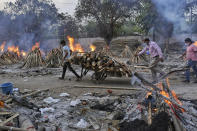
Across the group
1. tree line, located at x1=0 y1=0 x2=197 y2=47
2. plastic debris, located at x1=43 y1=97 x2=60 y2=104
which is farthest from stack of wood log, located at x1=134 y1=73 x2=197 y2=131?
tree line, located at x1=0 y1=0 x2=197 y2=47

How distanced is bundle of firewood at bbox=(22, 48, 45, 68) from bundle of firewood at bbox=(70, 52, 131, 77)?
22.4ft

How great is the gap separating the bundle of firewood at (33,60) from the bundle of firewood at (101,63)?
682cm

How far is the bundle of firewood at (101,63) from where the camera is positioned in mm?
7379

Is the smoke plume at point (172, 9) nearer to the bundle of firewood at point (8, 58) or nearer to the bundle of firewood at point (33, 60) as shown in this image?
the bundle of firewood at point (33, 60)

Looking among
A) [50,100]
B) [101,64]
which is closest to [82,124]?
[50,100]

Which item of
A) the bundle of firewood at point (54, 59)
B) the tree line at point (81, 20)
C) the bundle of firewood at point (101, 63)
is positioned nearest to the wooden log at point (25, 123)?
the bundle of firewood at point (101, 63)

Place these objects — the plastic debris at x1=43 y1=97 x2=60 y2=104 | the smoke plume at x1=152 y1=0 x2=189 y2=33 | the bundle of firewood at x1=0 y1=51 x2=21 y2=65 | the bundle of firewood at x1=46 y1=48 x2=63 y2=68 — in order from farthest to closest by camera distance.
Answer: the bundle of firewood at x1=0 y1=51 x2=21 y2=65 < the bundle of firewood at x1=46 y1=48 x2=63 y2=68 < the smoke plume at x1=152 y1=0 x2=189 y2=33 < the plastic debris at x1=43 y1=97 x2=60 y2=104

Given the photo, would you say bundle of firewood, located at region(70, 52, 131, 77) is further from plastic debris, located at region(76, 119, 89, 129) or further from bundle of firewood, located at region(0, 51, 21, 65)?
bundle of firewood, located at region(0, 51, 21, 65)

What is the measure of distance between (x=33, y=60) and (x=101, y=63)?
812 cm

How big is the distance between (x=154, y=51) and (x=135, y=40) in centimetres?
1519

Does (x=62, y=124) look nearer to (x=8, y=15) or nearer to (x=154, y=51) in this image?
(x=154, y=51)

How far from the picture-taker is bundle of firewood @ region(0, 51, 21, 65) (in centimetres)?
1645

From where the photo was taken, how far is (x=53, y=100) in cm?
578

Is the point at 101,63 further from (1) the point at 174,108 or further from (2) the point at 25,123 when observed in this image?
(1) the point at 174,108
